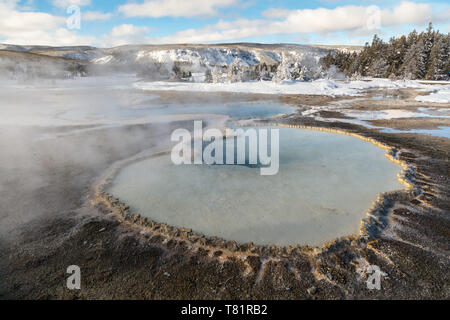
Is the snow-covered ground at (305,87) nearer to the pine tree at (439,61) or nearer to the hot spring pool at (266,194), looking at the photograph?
the pine tree at (439,61)

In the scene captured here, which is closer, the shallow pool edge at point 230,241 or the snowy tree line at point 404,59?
the shallow pool edge at point 230,241

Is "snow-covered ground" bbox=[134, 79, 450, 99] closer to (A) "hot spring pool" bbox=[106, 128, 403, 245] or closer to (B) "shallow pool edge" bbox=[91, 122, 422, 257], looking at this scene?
(A) "hot spring pool" bbox=[106, 128, 403, 245]

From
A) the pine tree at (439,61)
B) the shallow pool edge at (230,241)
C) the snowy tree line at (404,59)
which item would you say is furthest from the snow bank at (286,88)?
the shallow pool edge at (230,241)

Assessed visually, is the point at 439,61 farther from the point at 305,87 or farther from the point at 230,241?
the point at 230,241

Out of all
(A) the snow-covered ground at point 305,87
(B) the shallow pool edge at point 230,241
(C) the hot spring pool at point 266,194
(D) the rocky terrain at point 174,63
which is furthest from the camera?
(D) the rocky terrain at point 174,63

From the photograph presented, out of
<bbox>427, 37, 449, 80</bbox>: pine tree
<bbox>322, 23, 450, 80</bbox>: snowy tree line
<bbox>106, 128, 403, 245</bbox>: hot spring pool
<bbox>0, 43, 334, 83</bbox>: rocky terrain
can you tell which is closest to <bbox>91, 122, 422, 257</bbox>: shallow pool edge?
<bbox>106, 128, 403, 245</bbox>: hot spring pool

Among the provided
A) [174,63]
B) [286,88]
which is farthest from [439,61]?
[174,63]
